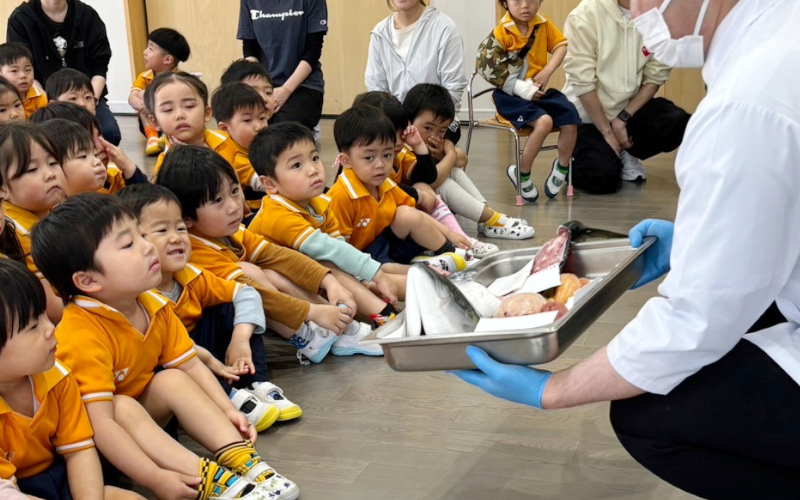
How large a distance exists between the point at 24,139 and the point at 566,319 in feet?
4.67

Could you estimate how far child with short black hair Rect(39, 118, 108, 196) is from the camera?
2.31 m

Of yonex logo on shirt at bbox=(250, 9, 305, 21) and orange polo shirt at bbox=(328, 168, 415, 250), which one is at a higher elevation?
yonex logo on shirt at bbox=(250, 9, 305, 21)

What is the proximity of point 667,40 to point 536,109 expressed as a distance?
279cm

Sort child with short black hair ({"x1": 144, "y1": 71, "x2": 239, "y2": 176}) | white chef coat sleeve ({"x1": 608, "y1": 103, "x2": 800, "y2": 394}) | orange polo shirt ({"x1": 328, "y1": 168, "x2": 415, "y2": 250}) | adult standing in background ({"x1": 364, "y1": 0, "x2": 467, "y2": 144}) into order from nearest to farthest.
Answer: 1. white chef coat sleeve ({"x1": 608, "y1": 103, "x2": 800, "y2": 394})
2. orange polo shirt ({"x1": 328, "y1": 168, "x2": 415, "y2": 250})
3. child with short black hair ({"x1": 144, "y1": 71, "x2": 239, "y2": 176})
4. adult standing in background ({"x1": 364, "y1": 0, "x2": 467, "y2": 144})

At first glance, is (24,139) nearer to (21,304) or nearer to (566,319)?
(21,304)

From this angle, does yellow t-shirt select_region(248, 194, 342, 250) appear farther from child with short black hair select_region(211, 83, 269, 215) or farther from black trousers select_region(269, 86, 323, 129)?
black trousers select_region(269, 86, 323, 129)

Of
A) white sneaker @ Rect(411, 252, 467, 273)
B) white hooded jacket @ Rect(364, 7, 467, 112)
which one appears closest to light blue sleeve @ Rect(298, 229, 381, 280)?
white sneaker @ Rect(411, 252, 467, 273)

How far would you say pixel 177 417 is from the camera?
1.78 m

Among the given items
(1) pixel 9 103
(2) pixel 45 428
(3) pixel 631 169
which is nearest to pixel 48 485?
(2) pixel 45 428

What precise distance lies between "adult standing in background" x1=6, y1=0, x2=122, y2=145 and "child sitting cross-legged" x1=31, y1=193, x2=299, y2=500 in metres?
3.12

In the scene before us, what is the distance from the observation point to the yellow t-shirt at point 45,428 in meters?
1.46

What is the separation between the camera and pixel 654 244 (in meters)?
1.63

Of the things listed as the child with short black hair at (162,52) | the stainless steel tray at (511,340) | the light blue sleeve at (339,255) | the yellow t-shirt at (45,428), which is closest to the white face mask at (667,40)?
the stainless steel tray at (511,340)

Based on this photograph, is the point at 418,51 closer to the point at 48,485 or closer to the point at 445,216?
the point at 445,216
